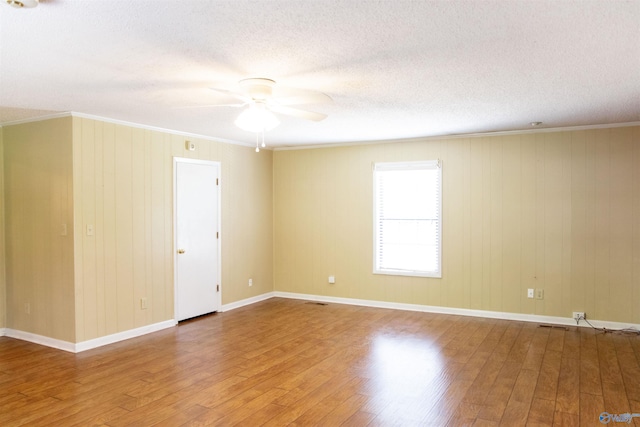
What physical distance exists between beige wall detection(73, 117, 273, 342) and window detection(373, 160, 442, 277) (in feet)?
7.23

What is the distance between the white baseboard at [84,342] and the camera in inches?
179

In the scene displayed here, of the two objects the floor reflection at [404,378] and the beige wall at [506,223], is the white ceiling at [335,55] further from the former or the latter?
the floor reflection at [404,378]

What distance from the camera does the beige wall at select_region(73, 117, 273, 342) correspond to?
15.1 feet

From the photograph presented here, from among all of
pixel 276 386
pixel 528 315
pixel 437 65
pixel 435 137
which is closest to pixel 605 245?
pixel 528 315

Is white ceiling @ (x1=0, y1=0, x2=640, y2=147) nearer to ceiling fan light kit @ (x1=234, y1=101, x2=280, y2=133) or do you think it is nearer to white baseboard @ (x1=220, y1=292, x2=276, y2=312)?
ceiling fan light kit @ (x1=234, y1=101, x2=280, y2=133)

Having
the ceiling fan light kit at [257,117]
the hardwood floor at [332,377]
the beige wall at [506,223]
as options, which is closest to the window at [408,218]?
the beige wall at [506,223]

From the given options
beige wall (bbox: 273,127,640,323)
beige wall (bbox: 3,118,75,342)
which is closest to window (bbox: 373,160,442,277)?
beige wall (bbox: 273,127,640,323)

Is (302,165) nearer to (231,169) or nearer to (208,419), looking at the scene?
(231,169)

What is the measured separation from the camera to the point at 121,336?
4.91 meters

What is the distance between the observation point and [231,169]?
6426 millimetres

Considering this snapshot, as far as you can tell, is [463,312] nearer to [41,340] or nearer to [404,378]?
[404,378]

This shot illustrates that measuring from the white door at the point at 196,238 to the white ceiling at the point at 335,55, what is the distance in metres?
1.33

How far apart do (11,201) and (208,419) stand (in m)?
3.73

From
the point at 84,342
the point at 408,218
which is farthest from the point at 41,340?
the point at 408,218
